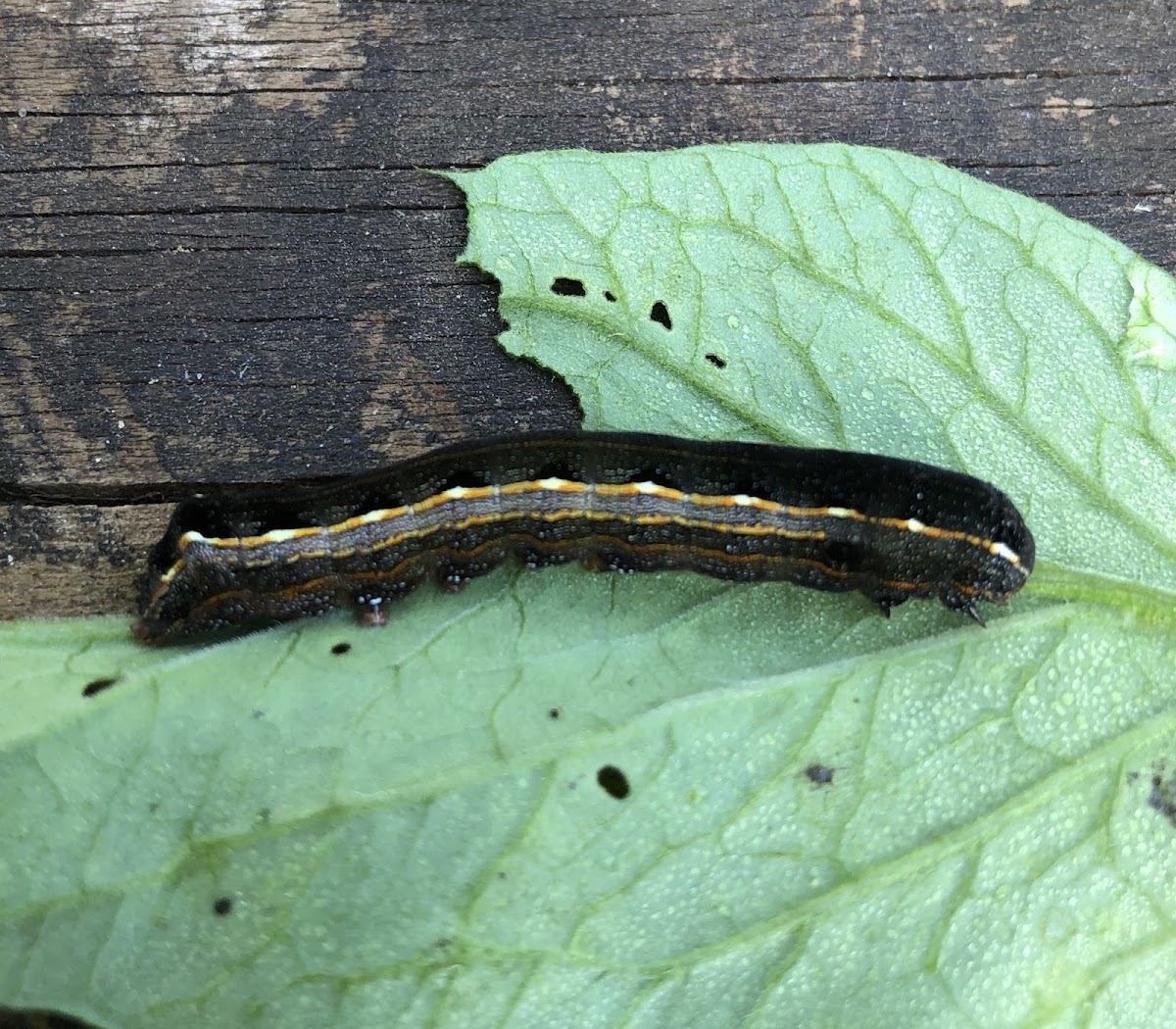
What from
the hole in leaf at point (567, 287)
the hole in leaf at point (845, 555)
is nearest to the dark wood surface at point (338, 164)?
the hole in leaf at point (567, 287)

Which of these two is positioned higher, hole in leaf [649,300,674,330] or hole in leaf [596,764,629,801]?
hole in leaf [649,300,674,330]

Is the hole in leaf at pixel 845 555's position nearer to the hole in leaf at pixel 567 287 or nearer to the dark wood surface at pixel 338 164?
the dark wood surface at pixel 338 164

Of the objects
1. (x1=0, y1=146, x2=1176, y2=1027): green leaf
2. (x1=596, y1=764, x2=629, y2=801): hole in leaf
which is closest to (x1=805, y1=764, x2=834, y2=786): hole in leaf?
(x1=0, y1=146, x2=1176, y2=1027): green leaf

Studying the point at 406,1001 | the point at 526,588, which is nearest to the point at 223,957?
the point at 406,1001

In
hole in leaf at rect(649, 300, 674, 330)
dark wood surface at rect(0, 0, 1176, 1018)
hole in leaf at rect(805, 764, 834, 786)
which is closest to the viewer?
hole in leaf at rect(805, 764, 834, 786)

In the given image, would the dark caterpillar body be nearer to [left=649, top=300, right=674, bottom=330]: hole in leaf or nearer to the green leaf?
the green leaf

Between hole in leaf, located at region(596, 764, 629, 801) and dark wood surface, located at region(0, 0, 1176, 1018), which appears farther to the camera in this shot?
dark wood surface, located at region(0, 0, 1176, 1018)

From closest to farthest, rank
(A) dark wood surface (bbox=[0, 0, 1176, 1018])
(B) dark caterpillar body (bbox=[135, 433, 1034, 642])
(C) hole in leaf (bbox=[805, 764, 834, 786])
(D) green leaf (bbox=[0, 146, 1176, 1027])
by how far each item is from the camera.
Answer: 1. (D) green leaf (bbox=[0, 146, 1176, 1027])
2. (C) hole in leaf (bbox=[805, 764, 834, 786])
3. (B) dark caterpillar body (bbox=[135, 433, 1034, 642])
4. (A) dark wood surface (bbox=[0, 0, 1176, 1018])

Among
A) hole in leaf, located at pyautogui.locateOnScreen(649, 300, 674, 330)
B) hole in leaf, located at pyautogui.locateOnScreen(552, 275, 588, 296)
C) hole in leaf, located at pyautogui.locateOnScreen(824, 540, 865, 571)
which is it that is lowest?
hole in leaf, located at pyautogui.locateOnScreen(824, 540, 865, 571)
